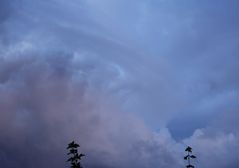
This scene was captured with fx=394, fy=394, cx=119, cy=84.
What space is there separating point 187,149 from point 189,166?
2.33m

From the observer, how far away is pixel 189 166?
50688mm

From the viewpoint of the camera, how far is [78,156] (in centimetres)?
5222

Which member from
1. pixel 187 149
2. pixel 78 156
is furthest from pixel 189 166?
pixel 78 156

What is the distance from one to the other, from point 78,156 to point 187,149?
14.3 m

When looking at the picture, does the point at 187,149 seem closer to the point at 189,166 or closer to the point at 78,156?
the point at 189,166

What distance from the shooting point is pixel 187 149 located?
50.2m

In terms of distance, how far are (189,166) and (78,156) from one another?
1454 cm
